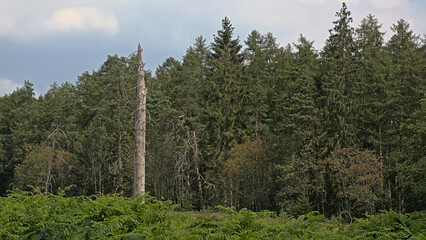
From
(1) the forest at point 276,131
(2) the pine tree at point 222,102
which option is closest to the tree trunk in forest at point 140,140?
(1) the forest at point 276,131

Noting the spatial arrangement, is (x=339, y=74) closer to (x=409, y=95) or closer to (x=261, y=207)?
(x=409, y=95)

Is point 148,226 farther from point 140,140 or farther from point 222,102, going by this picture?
point 222,102

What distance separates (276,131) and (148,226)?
4340 cm

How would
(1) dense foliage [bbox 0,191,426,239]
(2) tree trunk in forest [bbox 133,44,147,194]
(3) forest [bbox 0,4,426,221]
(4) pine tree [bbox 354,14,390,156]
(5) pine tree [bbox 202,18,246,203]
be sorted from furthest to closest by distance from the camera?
(5) pine tree [bbox 202,18,246,203] → (4) pine tree [bbox 354,14,390,156] → (3) forest [bbox 0,4,426,221] → (2) tree trunk in forest [bbox 133,44,147,194] → (1) dense foliage [bbox 0,191,426,239]

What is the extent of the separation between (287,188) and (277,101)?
15475mm

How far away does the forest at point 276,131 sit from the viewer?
38.0 m

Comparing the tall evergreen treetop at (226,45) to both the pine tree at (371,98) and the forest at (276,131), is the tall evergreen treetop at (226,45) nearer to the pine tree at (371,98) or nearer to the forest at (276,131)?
the forest at (276,131)

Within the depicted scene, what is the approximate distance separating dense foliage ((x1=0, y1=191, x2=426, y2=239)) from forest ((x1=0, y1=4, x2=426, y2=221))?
74.4ft

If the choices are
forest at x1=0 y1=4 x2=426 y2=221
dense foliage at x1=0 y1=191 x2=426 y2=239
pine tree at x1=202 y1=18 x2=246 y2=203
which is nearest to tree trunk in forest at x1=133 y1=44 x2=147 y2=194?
dense foliage at x1=0 y1=191 x2=426 y2=239

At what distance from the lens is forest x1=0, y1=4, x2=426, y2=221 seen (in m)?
38.0

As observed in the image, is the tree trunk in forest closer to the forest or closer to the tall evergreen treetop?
the forest

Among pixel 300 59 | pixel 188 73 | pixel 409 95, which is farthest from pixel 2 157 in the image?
pixel 409 95

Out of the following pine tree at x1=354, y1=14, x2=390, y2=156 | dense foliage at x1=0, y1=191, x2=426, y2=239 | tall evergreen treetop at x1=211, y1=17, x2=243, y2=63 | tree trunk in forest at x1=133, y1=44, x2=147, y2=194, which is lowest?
dense foliage at x1=0, y1=191, x2=426, y2=239

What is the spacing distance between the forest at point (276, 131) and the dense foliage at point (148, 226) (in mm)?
22681
